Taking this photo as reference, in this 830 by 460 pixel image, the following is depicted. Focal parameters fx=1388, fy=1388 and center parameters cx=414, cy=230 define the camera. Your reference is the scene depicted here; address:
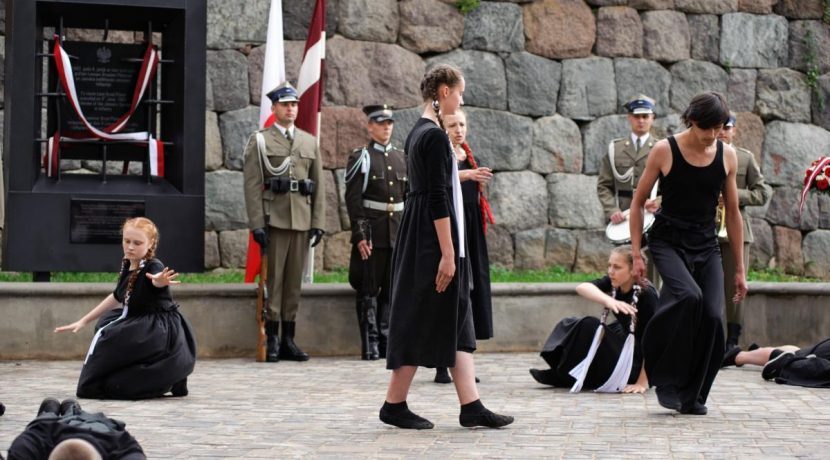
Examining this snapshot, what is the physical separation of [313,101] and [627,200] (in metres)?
2.74

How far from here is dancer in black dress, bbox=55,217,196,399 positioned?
763cm

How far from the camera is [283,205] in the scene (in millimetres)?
10148

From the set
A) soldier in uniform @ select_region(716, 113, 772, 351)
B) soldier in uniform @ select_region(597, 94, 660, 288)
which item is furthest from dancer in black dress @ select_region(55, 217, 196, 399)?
soldier in uniform @ select_region(716, 113, 772, 351)

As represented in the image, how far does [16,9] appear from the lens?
10156 mm

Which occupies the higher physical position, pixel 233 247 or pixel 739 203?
pixel 739 203

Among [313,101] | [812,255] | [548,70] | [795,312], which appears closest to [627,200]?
[795,312]

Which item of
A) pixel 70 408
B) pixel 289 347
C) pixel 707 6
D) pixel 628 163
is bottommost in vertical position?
pixel 289 347

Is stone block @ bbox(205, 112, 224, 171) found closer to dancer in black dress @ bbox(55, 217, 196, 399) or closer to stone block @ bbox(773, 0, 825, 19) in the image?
dancer in black dress @ bbox(55, 217, 196, 399)

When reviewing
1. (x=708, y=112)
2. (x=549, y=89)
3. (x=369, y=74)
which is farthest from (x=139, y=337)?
(x=549, y=89)

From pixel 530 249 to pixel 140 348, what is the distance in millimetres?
6715

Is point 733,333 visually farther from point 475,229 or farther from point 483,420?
point 483,420

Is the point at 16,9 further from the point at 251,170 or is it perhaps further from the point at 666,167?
the point at 666,167

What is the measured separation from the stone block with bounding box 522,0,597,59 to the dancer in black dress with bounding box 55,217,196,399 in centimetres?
686

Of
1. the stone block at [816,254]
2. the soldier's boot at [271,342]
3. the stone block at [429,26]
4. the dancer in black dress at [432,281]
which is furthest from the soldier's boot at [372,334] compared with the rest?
the stone block at [816,254]
